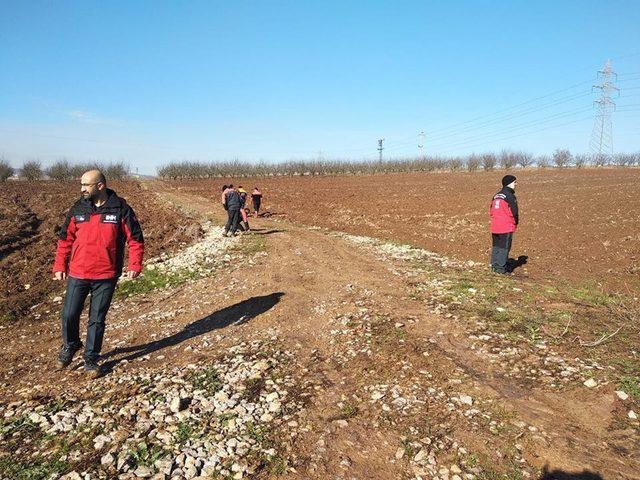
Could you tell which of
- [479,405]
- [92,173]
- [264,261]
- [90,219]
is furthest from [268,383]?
[264,261]

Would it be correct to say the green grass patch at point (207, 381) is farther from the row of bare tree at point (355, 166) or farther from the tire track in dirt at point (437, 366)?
the row of bare tree at point (355, 166)

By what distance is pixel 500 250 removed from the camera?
10.6 meters

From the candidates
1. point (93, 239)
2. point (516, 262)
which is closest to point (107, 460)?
point (93, 239)

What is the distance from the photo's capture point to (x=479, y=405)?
464 cm

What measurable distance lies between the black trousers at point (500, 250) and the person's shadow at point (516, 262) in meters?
0.75

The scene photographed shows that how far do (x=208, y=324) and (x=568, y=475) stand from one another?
19.5ft

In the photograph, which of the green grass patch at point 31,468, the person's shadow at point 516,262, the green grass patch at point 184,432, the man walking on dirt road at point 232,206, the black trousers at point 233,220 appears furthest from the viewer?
the black trousers at point 233,220

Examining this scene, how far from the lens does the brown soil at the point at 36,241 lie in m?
10.7

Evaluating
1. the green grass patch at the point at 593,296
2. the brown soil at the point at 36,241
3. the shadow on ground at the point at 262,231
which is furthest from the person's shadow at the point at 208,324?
the shadow on ground at the point at 262,231

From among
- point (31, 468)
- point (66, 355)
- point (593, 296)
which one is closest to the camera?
point (31, 468)

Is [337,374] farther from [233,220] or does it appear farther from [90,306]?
[233,220]

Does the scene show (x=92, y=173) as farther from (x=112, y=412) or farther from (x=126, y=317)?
(x=126, y=317)

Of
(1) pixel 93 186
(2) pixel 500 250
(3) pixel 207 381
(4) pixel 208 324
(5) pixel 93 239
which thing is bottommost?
(4) pixel 208 324

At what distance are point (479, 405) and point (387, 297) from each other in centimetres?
408
